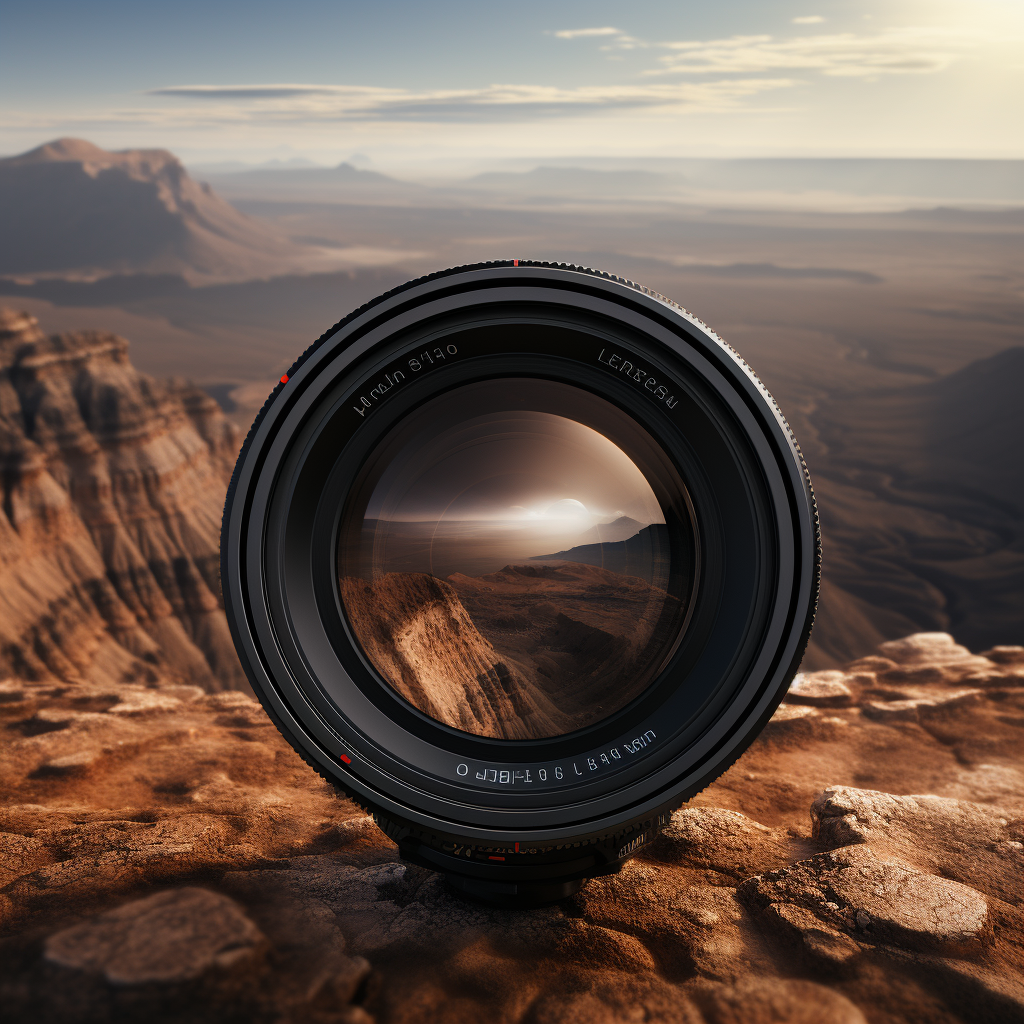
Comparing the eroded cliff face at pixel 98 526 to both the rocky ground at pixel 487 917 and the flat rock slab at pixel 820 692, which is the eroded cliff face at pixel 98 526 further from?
the rocky ground at pixel 487 917

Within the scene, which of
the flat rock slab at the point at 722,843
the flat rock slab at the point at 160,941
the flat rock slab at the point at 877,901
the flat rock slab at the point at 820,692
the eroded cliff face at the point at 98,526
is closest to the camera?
the flat rock slab at the point at 160,941

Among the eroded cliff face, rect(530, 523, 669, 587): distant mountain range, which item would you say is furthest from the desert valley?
the eroded cliff face

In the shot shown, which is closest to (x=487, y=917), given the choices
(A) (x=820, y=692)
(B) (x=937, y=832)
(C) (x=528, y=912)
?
(C) (x=528, y=912)

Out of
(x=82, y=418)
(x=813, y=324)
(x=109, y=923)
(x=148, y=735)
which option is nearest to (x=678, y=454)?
(x=109, y=923)

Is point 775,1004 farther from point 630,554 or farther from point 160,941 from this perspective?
point 160,941

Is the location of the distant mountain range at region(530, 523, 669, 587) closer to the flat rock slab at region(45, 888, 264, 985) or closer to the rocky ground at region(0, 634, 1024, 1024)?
the rocky ground at region(0, 634, 1024, 1024)

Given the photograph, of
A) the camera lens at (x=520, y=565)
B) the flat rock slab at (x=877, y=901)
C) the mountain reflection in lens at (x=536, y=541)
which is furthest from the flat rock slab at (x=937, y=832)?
the mountain reflection in lens at (x=536, y=541)
